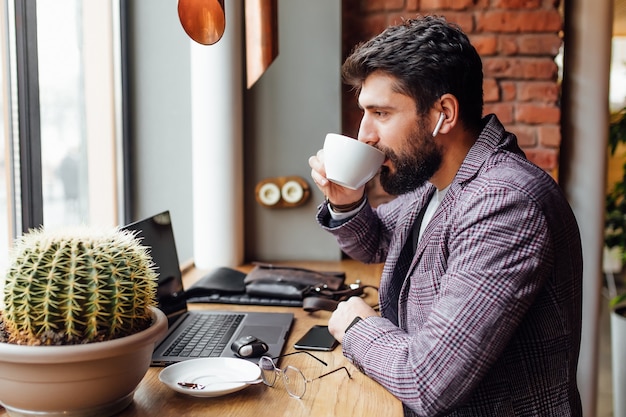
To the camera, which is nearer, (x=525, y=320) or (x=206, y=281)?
(x=525, y=320)

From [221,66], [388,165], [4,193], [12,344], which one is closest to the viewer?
[12,344]

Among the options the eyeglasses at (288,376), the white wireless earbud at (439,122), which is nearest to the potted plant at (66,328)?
the eyeglasses at (288,376)

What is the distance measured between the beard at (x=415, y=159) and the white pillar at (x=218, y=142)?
2.94 feet

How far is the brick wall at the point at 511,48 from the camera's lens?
92.7 inches

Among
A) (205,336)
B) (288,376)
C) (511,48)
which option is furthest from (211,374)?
(511,48)

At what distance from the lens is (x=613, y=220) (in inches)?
118

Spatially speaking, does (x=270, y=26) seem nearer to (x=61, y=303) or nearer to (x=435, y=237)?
(x=435, y=237)

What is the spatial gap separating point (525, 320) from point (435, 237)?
0.77 feet

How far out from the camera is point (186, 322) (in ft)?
4.86

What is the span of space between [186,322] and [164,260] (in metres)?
0.16

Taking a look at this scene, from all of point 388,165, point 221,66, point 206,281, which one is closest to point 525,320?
point 388,165

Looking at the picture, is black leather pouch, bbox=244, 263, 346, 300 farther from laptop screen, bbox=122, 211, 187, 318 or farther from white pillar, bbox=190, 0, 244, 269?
white pillar, bbox=190, 0, 244, 269

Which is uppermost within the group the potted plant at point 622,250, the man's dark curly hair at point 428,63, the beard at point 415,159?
the man's dark curly hair at point 428,63

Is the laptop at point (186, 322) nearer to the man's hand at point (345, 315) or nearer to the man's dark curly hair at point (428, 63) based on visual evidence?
the man's hand at point (345, 315)
